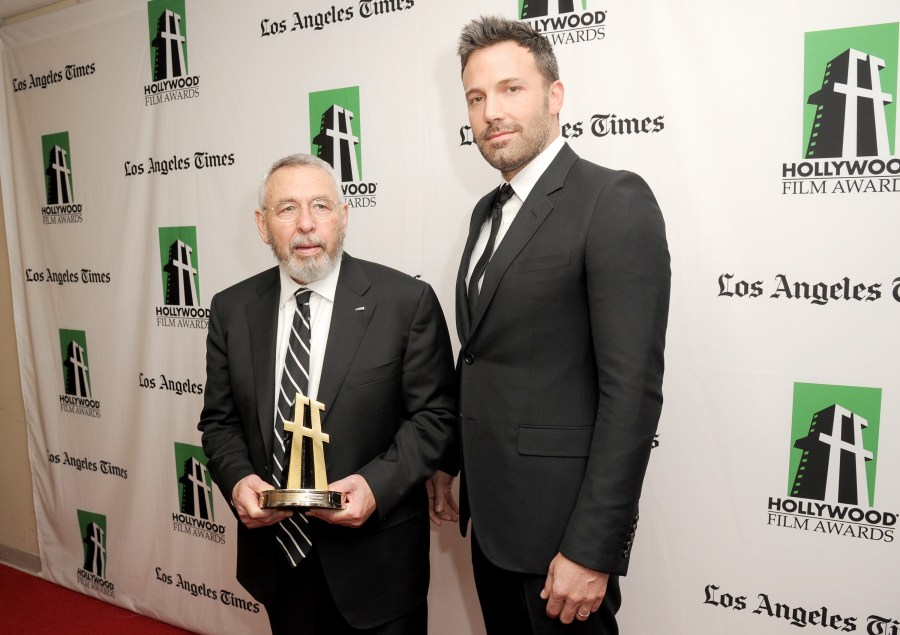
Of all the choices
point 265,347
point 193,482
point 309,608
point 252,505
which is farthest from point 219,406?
point 193,482

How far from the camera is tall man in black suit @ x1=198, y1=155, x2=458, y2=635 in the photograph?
1547 mm

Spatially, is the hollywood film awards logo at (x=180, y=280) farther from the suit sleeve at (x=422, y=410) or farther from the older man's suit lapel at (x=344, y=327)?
the suit sleeve at (x=422, y=410)

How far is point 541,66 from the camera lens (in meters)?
1.44

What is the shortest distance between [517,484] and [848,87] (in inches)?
51.8

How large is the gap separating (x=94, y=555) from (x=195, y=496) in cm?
83

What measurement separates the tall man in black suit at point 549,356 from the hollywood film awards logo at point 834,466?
712mm

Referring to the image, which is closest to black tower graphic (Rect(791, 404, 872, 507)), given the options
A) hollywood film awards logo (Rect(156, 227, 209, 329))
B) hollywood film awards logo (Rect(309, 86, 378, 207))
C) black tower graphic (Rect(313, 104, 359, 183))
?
hollywood film awards logo (Rect(309, 86, 378, 207))

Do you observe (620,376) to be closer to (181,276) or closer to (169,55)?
(181,276)

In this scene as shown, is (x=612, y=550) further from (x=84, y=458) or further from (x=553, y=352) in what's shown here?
(x=84, y=458)

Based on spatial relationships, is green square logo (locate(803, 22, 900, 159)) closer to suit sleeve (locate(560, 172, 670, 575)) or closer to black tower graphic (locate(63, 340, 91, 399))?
suit sleeve (locate(560, 172, 670, 575))

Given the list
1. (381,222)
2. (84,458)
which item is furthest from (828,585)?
(84,458)

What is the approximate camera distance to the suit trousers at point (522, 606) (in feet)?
4.36

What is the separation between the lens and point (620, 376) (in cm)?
119

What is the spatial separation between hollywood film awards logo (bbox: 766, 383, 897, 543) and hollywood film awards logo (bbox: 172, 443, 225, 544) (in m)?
2.23
